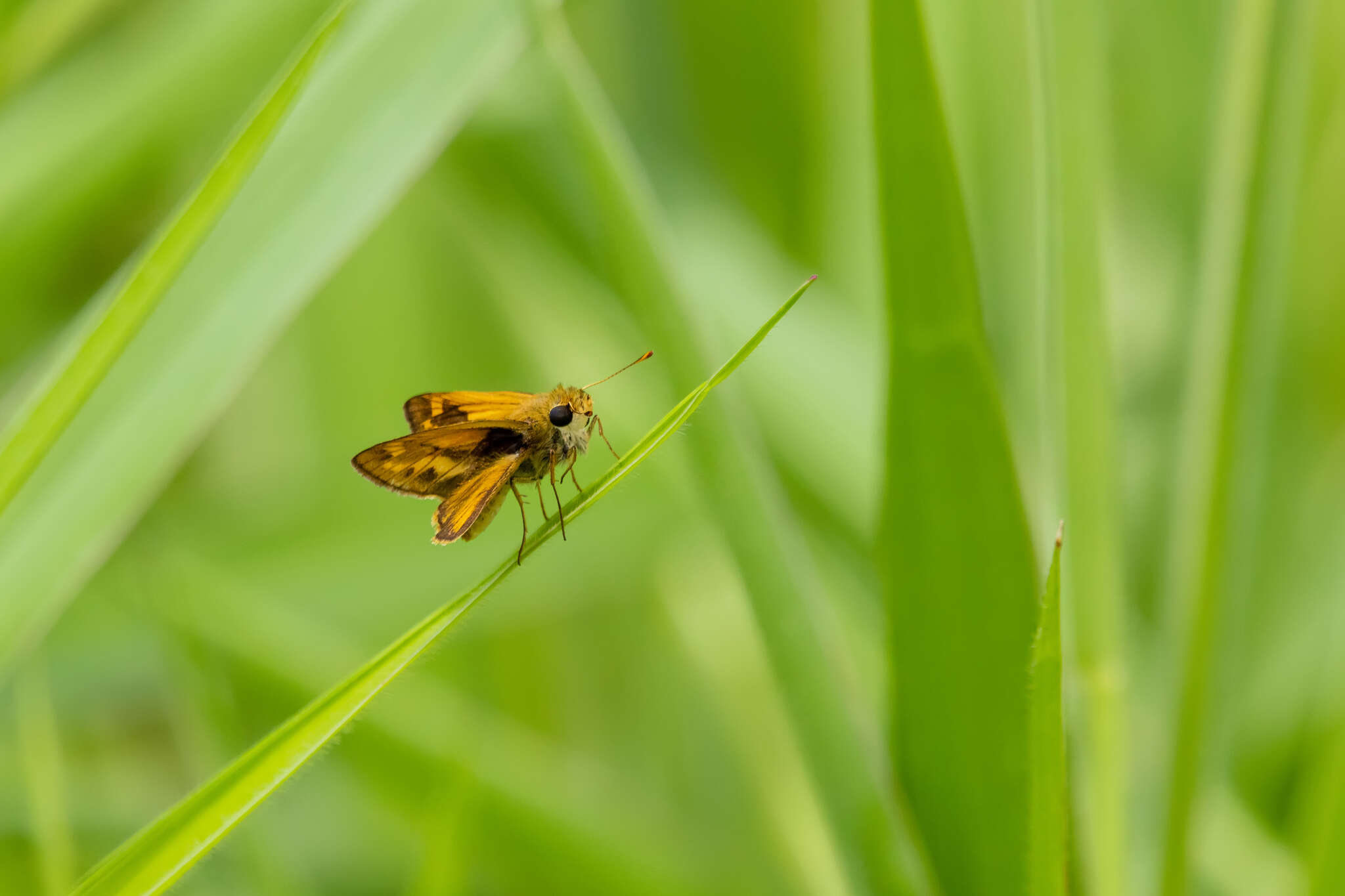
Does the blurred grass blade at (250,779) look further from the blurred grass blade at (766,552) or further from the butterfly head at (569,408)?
the butterfly head at (569,408)

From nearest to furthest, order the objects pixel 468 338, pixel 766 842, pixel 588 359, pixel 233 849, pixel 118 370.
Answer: pixel 118 370 → pixel 233 849 → pixel 766 842 → pixel 588 359 → pixel 468 338

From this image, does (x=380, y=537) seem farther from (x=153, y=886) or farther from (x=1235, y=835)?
(x=1235, y=835)

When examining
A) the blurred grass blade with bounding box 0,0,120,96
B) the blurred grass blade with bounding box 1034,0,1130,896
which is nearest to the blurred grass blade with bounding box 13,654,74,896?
the blurred grass blade with bounding box 0,0,120,96

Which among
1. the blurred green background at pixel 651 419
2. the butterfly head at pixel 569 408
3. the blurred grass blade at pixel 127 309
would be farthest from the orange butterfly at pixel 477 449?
the blurred grass blade at pixel 127 309

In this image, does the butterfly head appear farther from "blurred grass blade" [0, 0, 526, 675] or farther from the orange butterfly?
"blurred grass blade" [0, 0, 526, 675]

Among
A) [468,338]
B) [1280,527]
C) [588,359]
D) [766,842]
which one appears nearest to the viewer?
[766,842]

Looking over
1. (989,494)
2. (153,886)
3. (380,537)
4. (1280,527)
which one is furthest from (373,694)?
(1280,527)

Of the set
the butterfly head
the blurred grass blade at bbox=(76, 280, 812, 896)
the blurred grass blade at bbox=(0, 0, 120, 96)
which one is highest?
the blurred grass blade at bbox=(0, 0, 120, 96)

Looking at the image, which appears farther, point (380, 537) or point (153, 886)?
point (380, 537)
